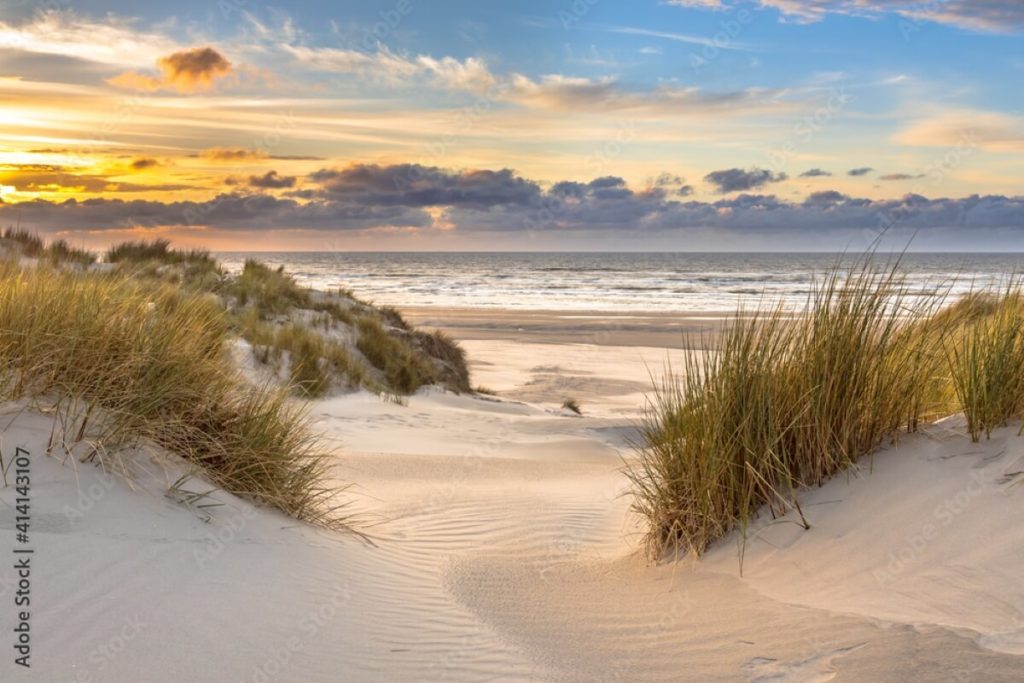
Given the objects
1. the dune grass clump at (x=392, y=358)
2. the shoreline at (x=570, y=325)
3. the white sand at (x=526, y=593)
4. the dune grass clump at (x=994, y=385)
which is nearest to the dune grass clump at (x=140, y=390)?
the white sand at (x=526, y=593)

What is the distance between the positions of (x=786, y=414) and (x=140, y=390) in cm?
365

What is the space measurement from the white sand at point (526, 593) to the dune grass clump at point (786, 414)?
19cm

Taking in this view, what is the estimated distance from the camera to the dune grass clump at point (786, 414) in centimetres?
470

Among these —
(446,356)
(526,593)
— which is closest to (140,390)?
(526,593)

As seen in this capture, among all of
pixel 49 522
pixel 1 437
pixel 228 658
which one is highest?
pixel 1 437

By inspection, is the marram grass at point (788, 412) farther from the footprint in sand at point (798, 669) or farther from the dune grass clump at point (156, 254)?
the dune grass clump at point (156, 254)

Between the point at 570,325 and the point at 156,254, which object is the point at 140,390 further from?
the point at 570,325

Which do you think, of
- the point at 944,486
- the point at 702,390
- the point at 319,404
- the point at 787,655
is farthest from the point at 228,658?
the point at 319,404

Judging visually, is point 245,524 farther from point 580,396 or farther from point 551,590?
point 580,396

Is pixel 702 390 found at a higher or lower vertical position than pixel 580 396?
higher

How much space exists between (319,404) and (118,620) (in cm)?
876

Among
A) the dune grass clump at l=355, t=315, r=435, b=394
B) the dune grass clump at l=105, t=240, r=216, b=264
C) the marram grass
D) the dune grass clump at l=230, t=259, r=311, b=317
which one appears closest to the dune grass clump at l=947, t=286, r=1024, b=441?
the marram grass

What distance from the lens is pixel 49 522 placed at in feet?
12.8

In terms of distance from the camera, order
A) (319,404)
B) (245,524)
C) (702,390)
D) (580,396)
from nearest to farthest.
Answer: (245,524), (702,390), (319,404), (580,396)
